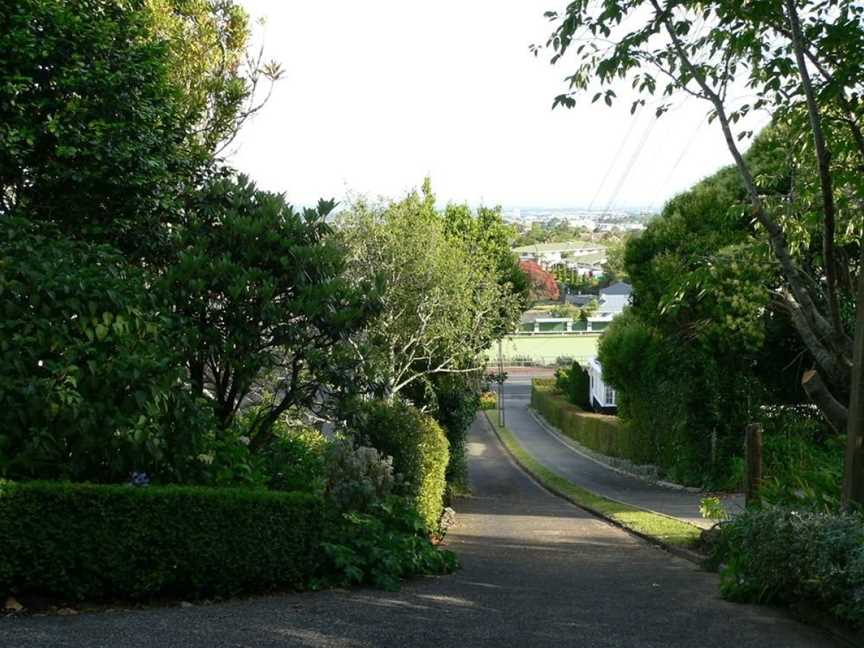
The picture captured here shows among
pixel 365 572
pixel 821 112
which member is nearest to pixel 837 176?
pixel 821 112

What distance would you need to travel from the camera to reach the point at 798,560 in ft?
32.9

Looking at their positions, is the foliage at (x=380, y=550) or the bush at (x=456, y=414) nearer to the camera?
the foliage at (x=380, y=550)

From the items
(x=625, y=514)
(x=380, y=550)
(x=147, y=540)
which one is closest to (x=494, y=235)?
(x=625, y=514)

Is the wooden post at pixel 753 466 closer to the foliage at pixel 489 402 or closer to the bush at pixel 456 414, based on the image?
the bush at pixel 456 414

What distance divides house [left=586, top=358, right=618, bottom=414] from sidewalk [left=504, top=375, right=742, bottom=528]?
3.58 meters

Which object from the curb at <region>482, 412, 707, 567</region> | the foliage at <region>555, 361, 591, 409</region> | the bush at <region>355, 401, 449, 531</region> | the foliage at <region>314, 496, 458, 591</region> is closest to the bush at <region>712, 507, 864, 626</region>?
the foliage at <region>314, 496, 458, 591</region>

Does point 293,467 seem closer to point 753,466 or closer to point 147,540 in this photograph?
point 147,540

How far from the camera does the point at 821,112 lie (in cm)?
1210

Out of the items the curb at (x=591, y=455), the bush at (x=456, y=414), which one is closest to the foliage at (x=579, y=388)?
the curb at (x=591, y=455)

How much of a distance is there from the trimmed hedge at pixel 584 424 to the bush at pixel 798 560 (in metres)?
30.9

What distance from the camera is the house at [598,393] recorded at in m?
64.1

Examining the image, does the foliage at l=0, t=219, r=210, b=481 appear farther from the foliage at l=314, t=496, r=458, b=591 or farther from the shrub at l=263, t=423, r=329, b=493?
the shrub at l=263, t=423, r=329, b=493

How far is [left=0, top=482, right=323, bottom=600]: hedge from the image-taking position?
880 cm

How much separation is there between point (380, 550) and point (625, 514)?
14805mm
